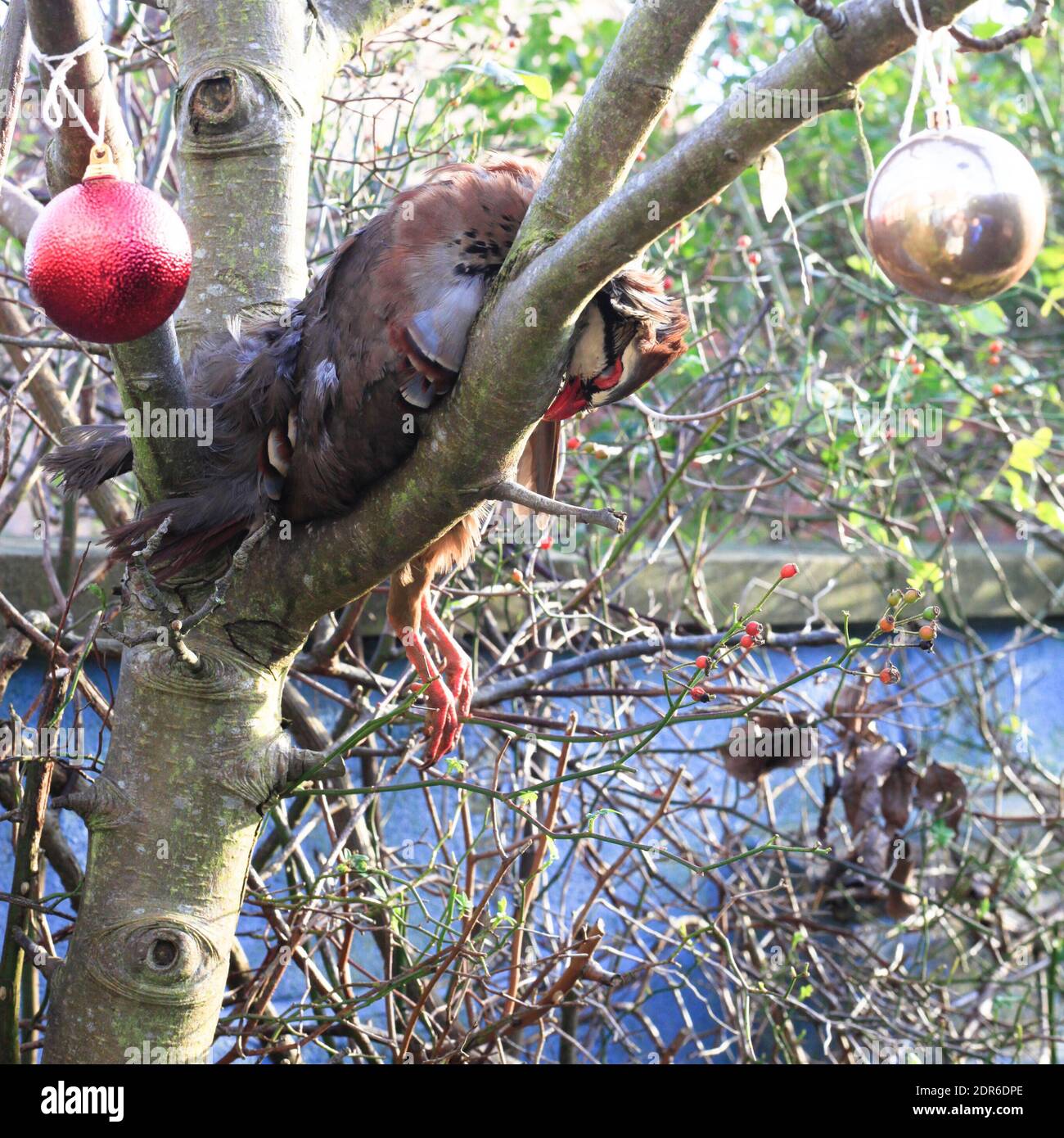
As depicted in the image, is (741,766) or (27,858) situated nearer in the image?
(27,858)

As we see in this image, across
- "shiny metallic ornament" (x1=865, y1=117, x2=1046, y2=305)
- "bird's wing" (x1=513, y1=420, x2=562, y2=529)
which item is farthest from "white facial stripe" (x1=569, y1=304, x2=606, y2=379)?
"shiny metallic ornament" (x1=865, y1=117, x2=1046, y2=305)

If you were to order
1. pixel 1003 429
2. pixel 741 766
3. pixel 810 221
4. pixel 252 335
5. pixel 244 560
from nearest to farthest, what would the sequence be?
pixel 244 560
pixel 252 335
pixel 741 766
pixel 1003 429
pixel 810 221

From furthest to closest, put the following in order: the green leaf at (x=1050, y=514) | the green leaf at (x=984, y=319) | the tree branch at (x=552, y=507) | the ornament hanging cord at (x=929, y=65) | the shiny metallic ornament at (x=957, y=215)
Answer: the green leaf at (x=984, y=319) → the green leaf at (x=1050, y=514) → the tree branch at (x=552, y=507) → the shiny metallic ornament at (x=957, y=215) → the ornament hanging cord at (x=929, y=65)

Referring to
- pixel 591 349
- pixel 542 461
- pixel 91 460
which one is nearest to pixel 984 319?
pixel 542 461

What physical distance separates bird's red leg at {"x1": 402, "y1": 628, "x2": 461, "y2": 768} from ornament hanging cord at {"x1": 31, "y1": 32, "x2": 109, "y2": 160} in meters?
1.06

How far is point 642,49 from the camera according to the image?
1.35 metres

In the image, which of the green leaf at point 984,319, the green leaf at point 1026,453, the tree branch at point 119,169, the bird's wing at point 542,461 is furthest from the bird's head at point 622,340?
the green leaf at point 984,319

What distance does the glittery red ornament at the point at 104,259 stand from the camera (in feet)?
4.48

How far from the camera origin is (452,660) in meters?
2.36

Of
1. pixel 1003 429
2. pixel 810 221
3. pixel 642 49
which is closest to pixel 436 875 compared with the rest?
pixel 1003 429

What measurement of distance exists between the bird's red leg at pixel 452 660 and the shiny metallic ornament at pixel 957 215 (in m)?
1.29

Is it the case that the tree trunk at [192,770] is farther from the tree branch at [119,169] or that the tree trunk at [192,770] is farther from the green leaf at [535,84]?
the green leaf at [535,84]
